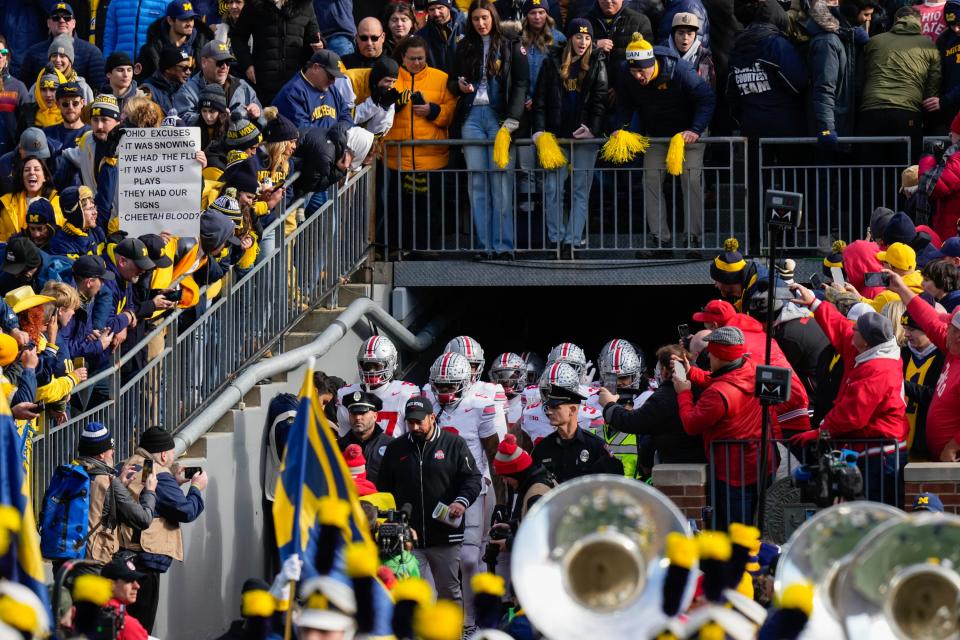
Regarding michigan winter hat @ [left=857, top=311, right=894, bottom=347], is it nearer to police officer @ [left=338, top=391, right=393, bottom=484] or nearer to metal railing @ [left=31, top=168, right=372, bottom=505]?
police officer @ [left=338, top=391, right=393, bottom=484]

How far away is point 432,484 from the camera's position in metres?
13.1

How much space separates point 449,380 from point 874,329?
152 inches

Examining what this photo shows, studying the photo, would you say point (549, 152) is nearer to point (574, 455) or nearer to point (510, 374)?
point (510, 374)

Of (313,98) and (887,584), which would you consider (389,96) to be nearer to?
(313,98)

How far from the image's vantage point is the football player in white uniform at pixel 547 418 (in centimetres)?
1443

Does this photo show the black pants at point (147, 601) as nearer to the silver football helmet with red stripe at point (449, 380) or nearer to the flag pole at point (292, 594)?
the silver football helmet with red stripe at point (449, 380)

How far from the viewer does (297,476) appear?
8.28m

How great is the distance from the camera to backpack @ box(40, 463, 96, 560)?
1112cm

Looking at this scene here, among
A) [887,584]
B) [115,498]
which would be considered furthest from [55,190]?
[887,584]

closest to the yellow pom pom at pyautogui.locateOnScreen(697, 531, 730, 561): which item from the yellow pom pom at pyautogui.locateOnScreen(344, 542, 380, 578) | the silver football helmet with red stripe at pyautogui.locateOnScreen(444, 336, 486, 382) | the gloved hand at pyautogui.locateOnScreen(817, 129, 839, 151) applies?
the yellow pom pom at pyautogui.locateOnScreen(344, 542, 380, 578)

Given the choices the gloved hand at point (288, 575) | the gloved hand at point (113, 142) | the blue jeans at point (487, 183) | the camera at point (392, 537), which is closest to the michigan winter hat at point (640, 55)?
Result: the blue jeans at point (487, 183)

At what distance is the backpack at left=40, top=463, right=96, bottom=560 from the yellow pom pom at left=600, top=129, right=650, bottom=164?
6345 mm

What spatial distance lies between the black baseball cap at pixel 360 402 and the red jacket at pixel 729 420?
2.49 meters

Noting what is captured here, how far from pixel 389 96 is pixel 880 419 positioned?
5.80 meters
